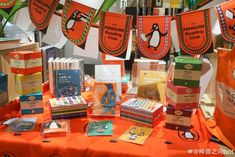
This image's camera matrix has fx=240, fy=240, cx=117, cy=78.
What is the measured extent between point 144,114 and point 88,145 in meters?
0.32

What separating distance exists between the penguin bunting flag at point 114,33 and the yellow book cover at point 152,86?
0.23m

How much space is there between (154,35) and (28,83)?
706 millimetres

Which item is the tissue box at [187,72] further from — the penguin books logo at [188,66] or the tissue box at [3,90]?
the tissue box at [3,90]

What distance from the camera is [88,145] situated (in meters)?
1.02

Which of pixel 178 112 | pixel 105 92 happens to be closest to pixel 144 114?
pixel 178 112

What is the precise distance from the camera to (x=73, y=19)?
123 centimetres

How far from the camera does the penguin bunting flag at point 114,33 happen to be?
1.18 m

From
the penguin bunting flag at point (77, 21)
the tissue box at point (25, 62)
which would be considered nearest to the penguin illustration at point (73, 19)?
the penguin bunting flag at point (77, 21)

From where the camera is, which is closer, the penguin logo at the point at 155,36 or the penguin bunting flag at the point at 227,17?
the penguin bunting flag at the point at 227,17

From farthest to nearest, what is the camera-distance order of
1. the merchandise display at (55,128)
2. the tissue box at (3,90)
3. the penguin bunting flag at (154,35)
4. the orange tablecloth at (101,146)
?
1. the tissue box at (3,90)
2. the penguin bunting flag at (154,35)
3. the merchandise display at (55,128)
4. the orange tablecloth at (101,146)

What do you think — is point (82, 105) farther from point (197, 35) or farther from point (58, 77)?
point (197, 35)

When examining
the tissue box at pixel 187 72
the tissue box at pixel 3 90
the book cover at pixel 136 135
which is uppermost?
the tissue box at pixel 187 72

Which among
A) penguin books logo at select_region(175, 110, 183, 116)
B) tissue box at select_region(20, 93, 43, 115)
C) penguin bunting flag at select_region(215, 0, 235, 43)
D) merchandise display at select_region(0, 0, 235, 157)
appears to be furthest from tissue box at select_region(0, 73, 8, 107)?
penguin bunting flag at select_region(215, 0, 235, 43)

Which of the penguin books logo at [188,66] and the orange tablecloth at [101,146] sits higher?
the penguin books logo at [188,66]
